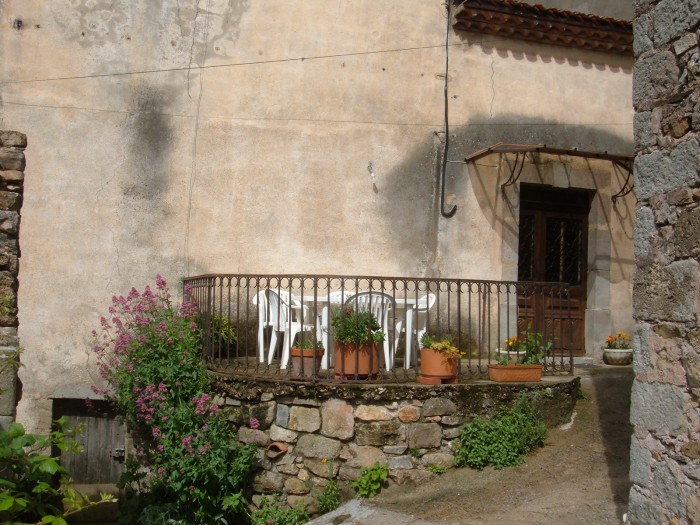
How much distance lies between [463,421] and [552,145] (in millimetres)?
4175

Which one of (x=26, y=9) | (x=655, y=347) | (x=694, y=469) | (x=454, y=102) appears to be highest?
(x=26, y=9)

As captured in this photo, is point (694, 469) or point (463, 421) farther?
point (463, 421)

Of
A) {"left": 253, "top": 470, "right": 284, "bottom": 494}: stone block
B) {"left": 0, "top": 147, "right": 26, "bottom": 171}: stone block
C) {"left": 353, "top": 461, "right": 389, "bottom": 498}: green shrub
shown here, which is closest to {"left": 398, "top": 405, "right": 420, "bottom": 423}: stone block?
{"left": 353, "top": 461, "right": 389, "bottom": 498}: green shrub

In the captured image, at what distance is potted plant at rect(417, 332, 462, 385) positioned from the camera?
6398mm

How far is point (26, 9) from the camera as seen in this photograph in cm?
786

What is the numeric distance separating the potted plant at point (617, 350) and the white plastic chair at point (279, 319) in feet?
13.0

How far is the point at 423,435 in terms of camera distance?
6.25 m

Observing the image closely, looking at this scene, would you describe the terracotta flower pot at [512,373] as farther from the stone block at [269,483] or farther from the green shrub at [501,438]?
the stone block at [269,483]

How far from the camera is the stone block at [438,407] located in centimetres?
629

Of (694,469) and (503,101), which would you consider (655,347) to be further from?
(503,101)

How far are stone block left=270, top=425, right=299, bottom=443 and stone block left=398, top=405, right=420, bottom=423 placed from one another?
891 millimetres

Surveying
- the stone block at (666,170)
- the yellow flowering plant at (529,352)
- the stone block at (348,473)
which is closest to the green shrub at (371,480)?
the stone block at (348,473)

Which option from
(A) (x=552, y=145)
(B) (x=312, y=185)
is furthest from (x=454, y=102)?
(B) (x=312, y=185)

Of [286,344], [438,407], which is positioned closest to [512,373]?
[438,407]
